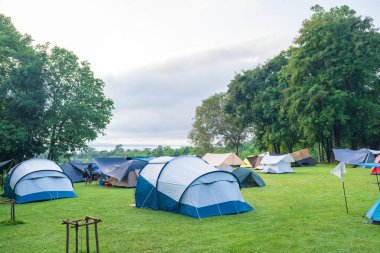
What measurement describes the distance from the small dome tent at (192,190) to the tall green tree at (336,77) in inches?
989

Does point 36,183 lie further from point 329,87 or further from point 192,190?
point 329,87

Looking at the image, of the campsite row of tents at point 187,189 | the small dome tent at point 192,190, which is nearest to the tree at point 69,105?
the campsite row of tents at point 187,189

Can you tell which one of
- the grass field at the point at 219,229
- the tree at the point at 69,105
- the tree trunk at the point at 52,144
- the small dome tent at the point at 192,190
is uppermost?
the tree at the point at 69,105

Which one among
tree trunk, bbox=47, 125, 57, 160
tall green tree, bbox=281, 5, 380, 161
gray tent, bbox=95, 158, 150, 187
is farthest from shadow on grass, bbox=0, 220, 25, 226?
tall green tree, bbox=281, 5, 380, 161

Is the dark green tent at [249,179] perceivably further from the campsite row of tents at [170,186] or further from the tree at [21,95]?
the tree at [21,95]

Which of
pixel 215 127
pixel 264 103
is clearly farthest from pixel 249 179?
pixel 215 127

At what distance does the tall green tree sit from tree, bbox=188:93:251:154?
802 inches

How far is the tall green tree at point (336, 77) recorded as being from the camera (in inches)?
1385

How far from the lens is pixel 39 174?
17922mm

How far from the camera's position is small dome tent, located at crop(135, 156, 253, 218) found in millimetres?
12266

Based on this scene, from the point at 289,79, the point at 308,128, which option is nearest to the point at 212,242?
the point at 308,128

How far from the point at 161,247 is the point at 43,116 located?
28827mm

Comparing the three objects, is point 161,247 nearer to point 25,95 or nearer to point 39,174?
point 39,174

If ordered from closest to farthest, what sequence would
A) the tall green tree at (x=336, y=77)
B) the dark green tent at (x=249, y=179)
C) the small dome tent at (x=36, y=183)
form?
the small dome tent at (x=36, y=183) < the dark green tent at (x=249, y=179) < the tall green tree at (x=336, y=77)
